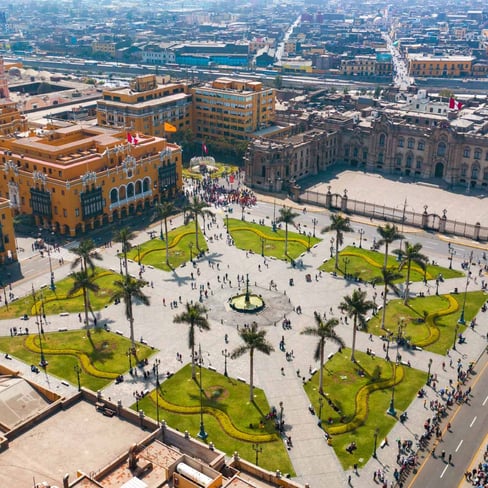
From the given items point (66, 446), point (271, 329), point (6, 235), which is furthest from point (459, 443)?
point (6, 235)

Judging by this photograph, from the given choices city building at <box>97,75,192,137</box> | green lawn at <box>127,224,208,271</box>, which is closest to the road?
green lawn at <box>127,224,208,271</box>

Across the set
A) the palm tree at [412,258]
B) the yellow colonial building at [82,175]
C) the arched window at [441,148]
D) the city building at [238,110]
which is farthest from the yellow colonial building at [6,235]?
the arched window at [441,148]

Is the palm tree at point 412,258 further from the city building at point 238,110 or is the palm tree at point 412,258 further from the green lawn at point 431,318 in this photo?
the city building at point 238,110

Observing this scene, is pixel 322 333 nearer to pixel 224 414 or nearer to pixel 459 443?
pixel 224 414

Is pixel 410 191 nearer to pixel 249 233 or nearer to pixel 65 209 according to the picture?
pixel 249 233

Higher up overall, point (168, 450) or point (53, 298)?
point (168, 450)

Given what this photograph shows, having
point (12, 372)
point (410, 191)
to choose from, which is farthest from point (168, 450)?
point (410, 191)
